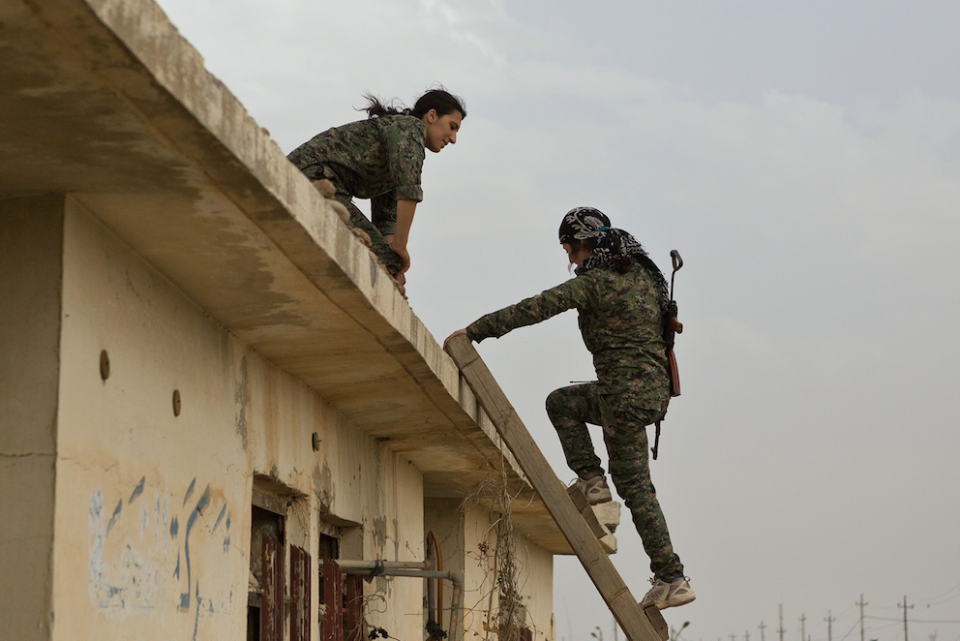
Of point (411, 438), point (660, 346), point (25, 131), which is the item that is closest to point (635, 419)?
point (660, 346)

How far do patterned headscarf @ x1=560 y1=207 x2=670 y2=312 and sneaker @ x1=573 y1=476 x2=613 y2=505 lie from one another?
839 mm

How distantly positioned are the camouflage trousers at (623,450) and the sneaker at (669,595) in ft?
0.14

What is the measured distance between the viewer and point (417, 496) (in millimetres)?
7527

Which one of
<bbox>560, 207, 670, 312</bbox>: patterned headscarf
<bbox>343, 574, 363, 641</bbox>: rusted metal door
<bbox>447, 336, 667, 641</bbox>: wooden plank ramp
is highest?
<bbox>560, 207, 670, 312</bbox>: patterned headscarf

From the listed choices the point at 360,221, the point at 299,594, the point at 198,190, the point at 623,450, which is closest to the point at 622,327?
the point at 623,450

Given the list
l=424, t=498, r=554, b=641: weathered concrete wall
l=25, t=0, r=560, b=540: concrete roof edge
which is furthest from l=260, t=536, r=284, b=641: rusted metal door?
l=424, t=498, r=554, b=641: weathered concrete wall

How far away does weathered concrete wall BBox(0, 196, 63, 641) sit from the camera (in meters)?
3.06

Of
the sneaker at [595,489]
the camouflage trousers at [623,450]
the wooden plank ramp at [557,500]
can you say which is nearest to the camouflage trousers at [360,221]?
the wooden plank ramp at [557,500]

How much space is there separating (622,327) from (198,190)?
103 inches

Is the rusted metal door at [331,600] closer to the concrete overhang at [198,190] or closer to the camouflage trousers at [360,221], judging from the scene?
the concrete overhang at [198,190]

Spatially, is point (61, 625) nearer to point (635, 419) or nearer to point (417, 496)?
point (635, 419)

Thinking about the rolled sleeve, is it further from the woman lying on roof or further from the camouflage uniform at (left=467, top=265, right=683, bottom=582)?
the camouflage uniform at (left=467, top=265, right=683, bottom=582)

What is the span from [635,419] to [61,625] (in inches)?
114

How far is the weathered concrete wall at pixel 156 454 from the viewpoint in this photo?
10.8 feet
